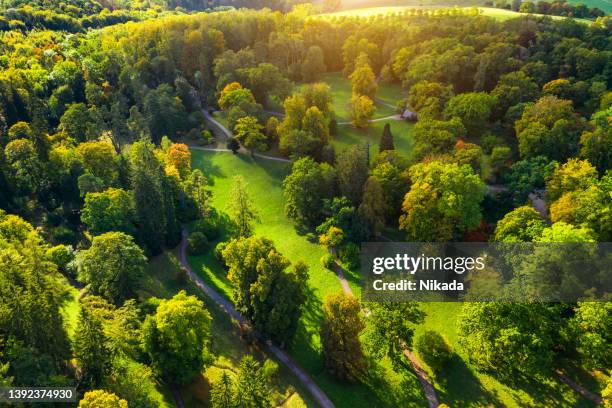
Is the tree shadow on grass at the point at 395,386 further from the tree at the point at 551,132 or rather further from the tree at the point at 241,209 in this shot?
the tree at the point at 551,132

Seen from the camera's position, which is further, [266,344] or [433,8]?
[433,8]

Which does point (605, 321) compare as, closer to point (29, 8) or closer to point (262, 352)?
point (262, 352)

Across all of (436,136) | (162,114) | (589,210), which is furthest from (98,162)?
(589,210)

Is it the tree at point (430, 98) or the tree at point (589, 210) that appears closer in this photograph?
the tree at point (589, 210)

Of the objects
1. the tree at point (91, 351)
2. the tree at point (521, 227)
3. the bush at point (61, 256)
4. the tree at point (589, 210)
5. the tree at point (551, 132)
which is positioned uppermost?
the tree at point (551, 132)

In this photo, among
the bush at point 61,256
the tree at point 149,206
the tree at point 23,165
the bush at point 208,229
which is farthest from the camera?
the bush at point 208,229

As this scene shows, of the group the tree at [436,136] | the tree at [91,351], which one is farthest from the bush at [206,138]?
the tree at [91,351]

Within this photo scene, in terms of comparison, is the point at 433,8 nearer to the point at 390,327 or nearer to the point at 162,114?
the point at 162,114
